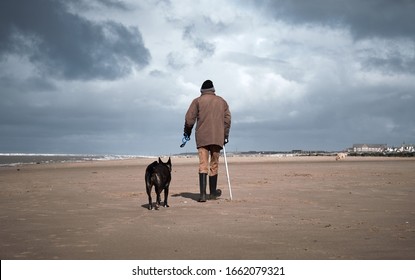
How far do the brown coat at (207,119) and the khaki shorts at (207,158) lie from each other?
150mm

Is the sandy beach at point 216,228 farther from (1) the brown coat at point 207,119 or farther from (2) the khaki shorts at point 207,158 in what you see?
(1) the brown coat at point 207,119

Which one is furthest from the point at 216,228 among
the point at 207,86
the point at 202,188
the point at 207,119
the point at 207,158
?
the point at 207,86

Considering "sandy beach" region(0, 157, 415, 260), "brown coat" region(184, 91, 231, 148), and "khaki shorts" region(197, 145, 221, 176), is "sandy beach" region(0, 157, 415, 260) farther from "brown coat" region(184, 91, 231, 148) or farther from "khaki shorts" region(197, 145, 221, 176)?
"brown coat" region(184, 91, 231, 148)

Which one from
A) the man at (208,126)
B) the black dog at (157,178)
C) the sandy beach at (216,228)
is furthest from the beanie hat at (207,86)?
the sandy beach at (216,228)

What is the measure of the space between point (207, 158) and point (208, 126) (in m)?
0.75

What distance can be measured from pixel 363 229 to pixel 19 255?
434cm

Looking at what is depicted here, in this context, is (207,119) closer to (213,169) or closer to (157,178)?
(213,169)

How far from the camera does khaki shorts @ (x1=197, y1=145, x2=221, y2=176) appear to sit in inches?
392

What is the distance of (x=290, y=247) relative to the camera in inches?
192

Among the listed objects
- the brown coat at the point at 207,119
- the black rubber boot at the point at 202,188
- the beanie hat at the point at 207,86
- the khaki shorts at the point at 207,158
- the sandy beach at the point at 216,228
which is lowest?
the sandy beach at the point at 216,228

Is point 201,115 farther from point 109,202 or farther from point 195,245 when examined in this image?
point 195,245

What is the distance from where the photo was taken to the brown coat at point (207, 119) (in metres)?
9.94

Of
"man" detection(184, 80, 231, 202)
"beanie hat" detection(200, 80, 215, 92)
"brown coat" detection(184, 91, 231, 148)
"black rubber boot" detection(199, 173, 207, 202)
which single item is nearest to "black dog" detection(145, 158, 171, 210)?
"black rubber boot" detection(199, 173, 207, 202)

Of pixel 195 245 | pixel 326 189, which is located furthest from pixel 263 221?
pixel 326 189
